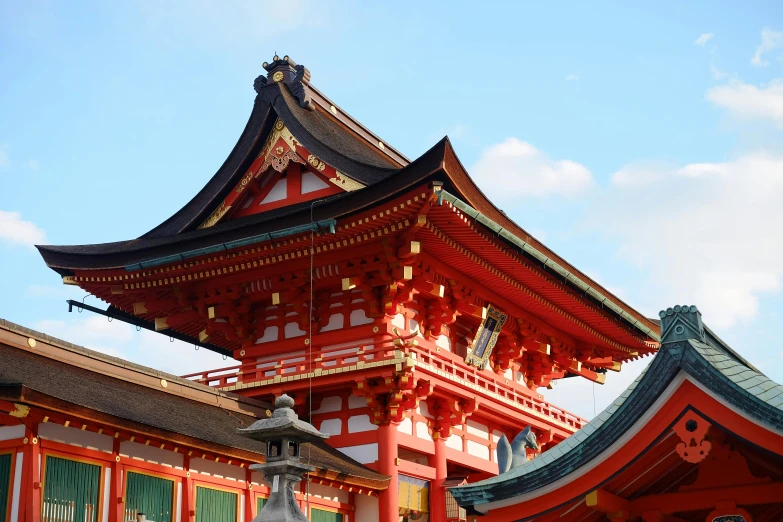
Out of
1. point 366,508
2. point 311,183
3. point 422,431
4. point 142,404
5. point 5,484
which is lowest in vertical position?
point 5,484

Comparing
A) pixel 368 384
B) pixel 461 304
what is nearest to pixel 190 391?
pixel 368 384

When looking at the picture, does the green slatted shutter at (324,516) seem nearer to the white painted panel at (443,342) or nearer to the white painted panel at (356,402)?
the white painted panel at (356,402)

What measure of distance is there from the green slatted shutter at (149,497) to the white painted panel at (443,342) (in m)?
8.89

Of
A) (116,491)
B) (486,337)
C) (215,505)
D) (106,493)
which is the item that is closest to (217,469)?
(215,505)

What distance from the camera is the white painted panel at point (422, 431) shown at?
22.1 metres

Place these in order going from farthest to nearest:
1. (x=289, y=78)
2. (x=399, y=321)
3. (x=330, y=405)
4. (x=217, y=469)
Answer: (x=289, y=78) → (x=399, y=321) → (x=330, y=405) → (x=217, y=469)

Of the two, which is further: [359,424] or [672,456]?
[359,424]

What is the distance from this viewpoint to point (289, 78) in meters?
26.4

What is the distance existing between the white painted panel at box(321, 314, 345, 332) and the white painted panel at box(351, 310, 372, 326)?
29 centimetres

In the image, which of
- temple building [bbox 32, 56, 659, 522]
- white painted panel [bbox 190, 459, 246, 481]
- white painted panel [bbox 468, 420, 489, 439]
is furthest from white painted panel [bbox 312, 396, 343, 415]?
white painted panel [bbox 190, 459, 246, 481]

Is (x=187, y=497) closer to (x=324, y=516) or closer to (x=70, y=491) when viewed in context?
(x=70, y=491)

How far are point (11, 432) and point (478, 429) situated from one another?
12698 millimetres

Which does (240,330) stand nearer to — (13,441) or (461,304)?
(461,304)

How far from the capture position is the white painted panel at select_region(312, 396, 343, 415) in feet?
72.3
